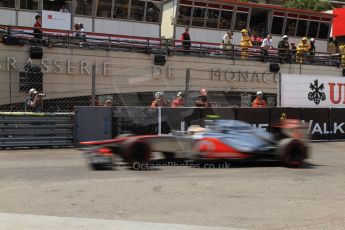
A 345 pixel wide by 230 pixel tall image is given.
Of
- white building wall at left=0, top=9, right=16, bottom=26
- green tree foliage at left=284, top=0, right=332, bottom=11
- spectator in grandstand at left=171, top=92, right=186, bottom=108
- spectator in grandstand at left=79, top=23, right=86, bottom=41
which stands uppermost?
green tree foliage at left=284, top=0, right=332, bottom=11

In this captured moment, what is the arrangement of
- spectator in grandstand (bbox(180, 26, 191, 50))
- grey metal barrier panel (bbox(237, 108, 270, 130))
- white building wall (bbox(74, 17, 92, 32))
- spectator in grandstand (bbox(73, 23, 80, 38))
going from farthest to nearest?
white building wall (bbox(74, 17, 92, 32))
spectator in grandstand (bbox(180, 26, 191, 50))
spectator in grandstand (bbox(73, 23, 80, 38))
grey metal barrier panel (bbox(237, 108, 270, 130))

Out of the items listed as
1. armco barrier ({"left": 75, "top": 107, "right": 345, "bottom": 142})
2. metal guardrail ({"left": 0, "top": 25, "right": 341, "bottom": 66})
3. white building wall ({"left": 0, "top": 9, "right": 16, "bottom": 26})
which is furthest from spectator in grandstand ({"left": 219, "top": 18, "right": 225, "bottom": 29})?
armco barrier ({"left": 75, "top": 107, "right": 345, "bottom": 142})

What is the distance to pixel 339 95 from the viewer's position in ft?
59.2

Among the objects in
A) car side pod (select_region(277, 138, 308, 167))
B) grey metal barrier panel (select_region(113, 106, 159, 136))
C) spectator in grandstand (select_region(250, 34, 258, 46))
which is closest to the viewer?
car side pod (select_region(277, 138, 308, 167))

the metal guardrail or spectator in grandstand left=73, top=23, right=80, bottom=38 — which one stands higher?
spectator in grandstand left=73, top=23, right=80, bottom=38

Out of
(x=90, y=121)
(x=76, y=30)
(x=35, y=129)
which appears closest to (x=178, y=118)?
(x=90, y=121)

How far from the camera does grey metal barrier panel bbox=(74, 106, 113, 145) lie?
14344 mm

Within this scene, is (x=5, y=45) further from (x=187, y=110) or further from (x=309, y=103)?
(x=309, y=103)

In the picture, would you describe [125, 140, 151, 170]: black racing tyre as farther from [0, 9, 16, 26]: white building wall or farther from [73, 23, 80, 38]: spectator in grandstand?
[0, 9, 16, 26]: white building wall

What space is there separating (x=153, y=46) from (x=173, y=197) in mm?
17158

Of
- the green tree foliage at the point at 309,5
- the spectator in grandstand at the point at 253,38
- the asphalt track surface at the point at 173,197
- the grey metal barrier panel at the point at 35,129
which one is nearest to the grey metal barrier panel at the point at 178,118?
the grey metal barrier panel at the point at 35,129

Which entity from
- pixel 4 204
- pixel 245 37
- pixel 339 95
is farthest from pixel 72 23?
pixel 4 204

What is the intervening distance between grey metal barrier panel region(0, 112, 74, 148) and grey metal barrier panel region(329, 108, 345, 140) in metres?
8.90

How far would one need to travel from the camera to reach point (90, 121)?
47.2 ft
